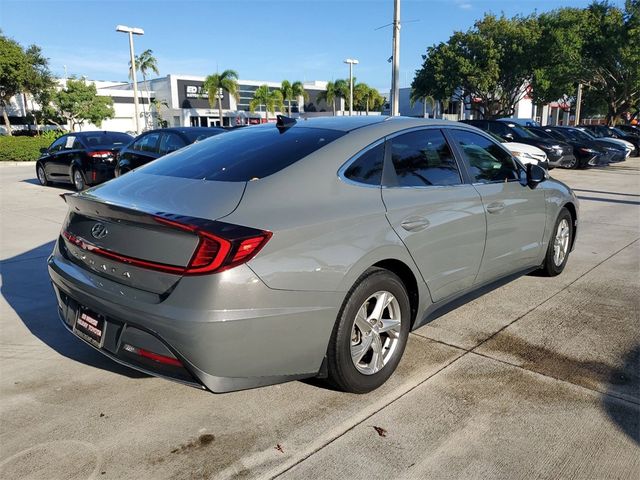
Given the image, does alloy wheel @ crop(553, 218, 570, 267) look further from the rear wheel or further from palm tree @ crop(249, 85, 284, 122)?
palm tree @ crop(249, 85, 284, 122)

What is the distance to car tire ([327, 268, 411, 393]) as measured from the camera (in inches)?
113

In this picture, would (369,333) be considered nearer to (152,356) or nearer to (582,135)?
(152,356)

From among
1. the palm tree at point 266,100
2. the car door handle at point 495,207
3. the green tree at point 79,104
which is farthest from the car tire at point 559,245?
the palm tree at point 266,100

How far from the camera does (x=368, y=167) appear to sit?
3.21 m

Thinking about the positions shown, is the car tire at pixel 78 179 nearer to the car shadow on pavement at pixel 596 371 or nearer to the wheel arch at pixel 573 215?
the wheel arch at pixel 573 215

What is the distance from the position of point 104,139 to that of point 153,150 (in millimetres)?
3507

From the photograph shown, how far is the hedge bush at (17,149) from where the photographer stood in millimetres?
26766

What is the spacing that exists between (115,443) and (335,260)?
148 cm

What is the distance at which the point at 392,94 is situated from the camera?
18391 millimetres

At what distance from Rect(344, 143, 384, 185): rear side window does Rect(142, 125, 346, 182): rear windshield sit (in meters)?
0.22

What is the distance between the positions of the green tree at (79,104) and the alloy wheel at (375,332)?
50.8 metres

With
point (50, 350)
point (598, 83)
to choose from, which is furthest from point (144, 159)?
point (598, 83)

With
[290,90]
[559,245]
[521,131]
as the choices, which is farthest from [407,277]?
[290,90]

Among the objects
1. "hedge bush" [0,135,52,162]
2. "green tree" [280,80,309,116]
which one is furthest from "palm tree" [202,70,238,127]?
"hedge bush" [0,135,52,162]
